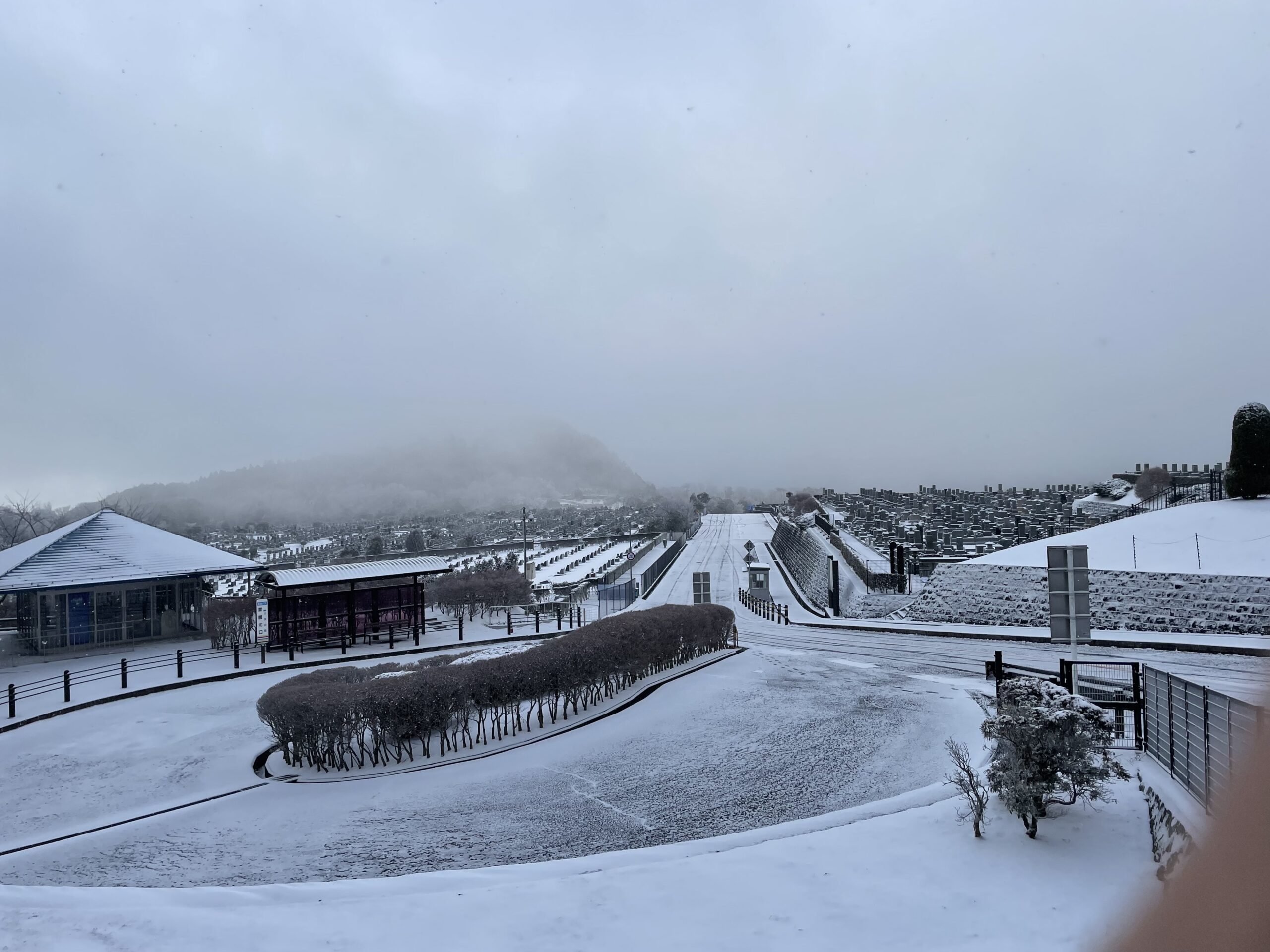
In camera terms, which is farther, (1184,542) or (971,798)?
(1184,542)

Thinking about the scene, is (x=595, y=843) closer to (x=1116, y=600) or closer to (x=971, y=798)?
(x=971, y=798)

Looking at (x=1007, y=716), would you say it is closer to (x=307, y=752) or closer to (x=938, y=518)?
(x=307, y=752)

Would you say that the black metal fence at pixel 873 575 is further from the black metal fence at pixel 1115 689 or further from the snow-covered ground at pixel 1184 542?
the black metal fence at pixel 1115 689

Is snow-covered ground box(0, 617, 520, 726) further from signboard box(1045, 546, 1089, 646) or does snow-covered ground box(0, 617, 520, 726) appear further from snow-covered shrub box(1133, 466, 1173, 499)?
snow-covered shrub box(1133, 466, 1173, 499)

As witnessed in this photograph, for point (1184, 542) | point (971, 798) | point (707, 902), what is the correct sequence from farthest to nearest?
point (1184, 542) → point (971, 798) → point (707, 902)

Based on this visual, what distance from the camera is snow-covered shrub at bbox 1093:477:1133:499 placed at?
55406mm

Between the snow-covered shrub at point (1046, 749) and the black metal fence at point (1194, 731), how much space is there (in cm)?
57

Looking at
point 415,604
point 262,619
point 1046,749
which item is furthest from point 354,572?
point 1046,749

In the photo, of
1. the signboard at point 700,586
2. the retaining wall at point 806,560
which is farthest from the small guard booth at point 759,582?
the signboard at point 700,586

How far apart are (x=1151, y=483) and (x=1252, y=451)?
28.5m

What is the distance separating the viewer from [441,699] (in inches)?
510

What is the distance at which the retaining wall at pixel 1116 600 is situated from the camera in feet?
66.9

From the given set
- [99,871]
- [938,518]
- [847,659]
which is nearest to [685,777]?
[99,871]

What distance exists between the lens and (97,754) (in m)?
13.7
